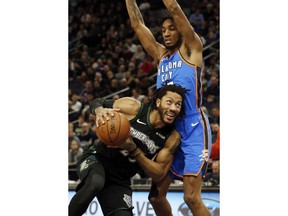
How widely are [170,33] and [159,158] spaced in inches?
47.3

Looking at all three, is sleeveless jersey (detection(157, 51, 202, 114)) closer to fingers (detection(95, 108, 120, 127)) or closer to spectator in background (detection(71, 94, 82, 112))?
fingers (detection(95, 108, 120, 127))

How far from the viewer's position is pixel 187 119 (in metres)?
5.07

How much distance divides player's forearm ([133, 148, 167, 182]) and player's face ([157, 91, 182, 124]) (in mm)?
374

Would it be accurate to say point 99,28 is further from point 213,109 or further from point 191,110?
point 191,110

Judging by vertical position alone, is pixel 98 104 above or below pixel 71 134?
above

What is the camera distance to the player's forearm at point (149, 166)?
4.35 m

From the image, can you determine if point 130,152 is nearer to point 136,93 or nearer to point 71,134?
point 71,134

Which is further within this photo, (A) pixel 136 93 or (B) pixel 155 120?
(A) pixel 136 93

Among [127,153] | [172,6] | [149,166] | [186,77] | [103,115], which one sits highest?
[172,6]

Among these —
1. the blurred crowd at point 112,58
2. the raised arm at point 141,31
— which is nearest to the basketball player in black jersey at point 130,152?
the raised arm at point 141,31

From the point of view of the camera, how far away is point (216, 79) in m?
9.99

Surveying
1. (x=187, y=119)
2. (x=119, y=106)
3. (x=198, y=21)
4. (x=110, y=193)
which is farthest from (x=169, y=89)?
(x=198, y=21)
